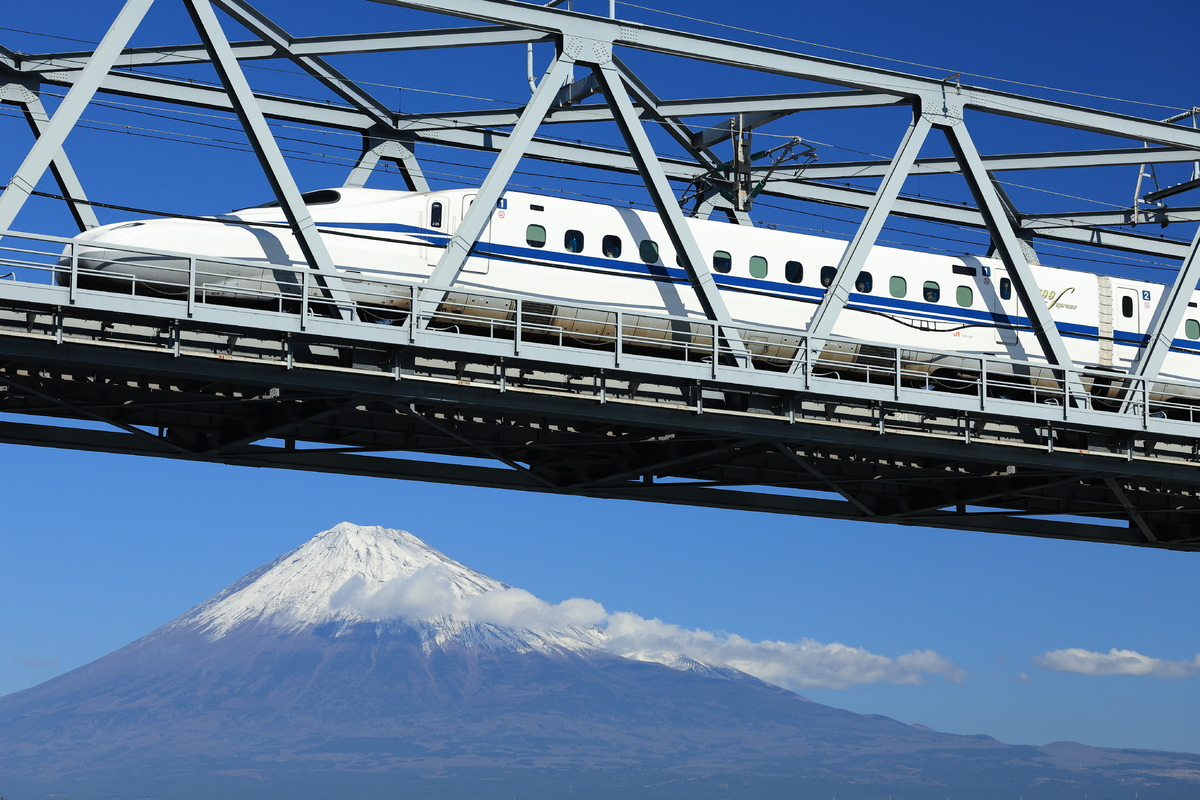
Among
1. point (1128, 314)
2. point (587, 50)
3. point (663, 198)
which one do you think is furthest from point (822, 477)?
point (1128, 314)

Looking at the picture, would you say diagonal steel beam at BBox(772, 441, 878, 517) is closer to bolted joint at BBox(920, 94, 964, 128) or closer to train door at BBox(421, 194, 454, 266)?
bolted joint at BBox(920, 94, 964, 128)

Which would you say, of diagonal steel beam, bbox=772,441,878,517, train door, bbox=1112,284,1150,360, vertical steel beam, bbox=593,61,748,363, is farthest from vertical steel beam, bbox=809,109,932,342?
train door, bbox=1112,284,1150,360

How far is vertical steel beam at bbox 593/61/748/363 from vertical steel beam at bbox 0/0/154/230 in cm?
998

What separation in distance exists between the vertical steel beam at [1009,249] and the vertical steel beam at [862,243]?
136 cm

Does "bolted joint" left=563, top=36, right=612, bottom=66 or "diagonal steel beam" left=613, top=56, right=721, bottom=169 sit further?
"diagonal steel beam" left=613, top=56, right=721, bottom=169

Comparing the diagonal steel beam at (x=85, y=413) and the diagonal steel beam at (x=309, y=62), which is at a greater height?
the diagonal steel beam at (x=309, y=62)

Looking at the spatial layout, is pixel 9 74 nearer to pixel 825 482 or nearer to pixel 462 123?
pixel 462 123

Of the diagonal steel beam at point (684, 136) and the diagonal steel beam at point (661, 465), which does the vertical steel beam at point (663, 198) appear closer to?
the diagonal steel beam at point (661, 465)

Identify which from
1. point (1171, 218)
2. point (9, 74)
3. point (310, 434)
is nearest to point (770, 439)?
point (310, 434)

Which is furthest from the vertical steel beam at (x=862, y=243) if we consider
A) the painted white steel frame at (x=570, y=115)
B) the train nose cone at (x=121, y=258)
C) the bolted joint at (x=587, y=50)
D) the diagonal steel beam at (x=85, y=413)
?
the diagonal steel beam at (x=85, y=413)

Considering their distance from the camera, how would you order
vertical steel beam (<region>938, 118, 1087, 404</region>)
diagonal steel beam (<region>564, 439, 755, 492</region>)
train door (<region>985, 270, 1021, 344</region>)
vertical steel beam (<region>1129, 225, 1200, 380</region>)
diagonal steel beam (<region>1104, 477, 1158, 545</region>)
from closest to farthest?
diagonal steel beam (<region>564, 439, 755, 492</region>), vertical steel beam (<region>938, 118, 1087, 404</region>), vertical steel beam (<region>1129, 225, 1200, 380</region>), diagonal steel beam (<region>1104, 477, 1158, 545</region>), train door (<region>985, 270, 1021, 344</region>)

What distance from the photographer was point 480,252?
33844 mm

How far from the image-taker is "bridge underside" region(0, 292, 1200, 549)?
27.9 metres

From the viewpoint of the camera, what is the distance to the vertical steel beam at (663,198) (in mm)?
30641
